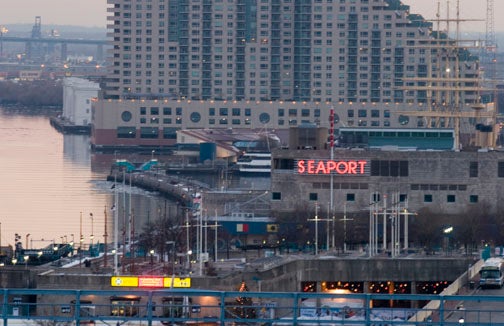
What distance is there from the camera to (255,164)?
1725 inches

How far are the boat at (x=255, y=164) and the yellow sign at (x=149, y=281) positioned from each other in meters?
23.1

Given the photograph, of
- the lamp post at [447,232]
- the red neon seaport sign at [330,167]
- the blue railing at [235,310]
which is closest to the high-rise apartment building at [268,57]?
the red neon seaport sign at [330,167]

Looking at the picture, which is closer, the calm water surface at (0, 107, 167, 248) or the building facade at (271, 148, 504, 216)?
the building facade at (271, 148, 504, 216)

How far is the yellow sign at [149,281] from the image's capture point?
19.5 metres

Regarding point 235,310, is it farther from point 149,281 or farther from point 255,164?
point 255,164

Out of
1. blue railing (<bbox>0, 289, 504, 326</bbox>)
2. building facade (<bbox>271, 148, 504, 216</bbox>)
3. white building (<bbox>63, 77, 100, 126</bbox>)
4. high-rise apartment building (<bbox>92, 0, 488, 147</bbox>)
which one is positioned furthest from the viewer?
white building (<bbox>63, 77, 100, 126</bbox>)

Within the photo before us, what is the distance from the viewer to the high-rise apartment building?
177ft

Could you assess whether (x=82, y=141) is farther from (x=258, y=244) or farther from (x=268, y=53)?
(x=258, y=244)

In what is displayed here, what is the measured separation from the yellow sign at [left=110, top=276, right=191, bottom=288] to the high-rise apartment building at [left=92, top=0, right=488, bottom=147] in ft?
110

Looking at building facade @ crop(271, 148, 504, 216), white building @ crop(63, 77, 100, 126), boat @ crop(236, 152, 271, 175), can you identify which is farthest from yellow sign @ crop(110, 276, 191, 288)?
white building @ crop(63, 77, 100, 126)

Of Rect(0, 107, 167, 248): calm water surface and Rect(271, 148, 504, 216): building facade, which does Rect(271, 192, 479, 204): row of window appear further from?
Rect(0, 107, 167, 248): calm water surface

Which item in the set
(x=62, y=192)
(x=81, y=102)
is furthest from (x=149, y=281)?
(x=81, y=102)

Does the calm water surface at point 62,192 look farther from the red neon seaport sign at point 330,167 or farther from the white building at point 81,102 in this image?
the white building at point 81,102

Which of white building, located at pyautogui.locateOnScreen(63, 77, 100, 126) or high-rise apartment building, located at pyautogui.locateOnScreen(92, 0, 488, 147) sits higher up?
high-rise apartment building, located at pyautogui.locateOnScreen(92, 0, 488, 147)
